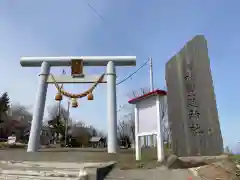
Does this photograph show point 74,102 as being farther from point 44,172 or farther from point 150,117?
point 44,172

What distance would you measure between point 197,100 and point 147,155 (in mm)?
3577

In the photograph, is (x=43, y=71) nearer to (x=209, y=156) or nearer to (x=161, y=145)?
(x=161, y=145)

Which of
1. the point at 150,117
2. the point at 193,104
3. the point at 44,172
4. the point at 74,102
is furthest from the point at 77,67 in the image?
the point at 193,104

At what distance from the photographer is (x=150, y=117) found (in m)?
7.83

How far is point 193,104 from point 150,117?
2.61m

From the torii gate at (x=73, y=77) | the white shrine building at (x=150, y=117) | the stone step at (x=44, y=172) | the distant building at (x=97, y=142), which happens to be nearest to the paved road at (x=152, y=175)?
the stone step at (x=44, y=172)

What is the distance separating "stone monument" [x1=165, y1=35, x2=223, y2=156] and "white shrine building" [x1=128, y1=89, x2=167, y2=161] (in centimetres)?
176

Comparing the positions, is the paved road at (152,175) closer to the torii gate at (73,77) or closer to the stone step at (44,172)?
the stone step at (44,172)

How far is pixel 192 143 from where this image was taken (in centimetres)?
520

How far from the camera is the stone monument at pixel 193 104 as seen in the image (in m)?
5.03

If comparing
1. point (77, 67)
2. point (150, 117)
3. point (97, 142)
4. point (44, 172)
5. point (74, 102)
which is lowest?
point (44, 172)

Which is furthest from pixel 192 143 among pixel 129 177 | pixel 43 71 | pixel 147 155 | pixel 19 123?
pixel 19 123

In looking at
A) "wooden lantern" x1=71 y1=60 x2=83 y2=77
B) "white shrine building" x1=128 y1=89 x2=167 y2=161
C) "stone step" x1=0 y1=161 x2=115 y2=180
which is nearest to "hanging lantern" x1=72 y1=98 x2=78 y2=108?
"wooden lantern" x1=71 y1=60 x2=83 y2=77

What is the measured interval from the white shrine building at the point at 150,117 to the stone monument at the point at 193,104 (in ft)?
5.77
